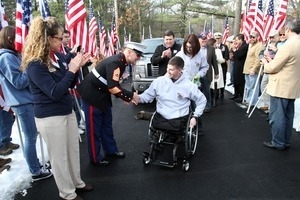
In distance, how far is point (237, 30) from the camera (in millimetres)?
13672

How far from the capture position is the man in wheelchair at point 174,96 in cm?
399

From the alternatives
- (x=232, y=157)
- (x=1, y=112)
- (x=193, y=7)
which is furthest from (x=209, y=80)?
(x=193, y=7)

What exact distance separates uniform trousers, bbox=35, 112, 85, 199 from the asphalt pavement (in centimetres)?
37

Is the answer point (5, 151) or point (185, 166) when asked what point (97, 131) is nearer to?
point (185, 166)

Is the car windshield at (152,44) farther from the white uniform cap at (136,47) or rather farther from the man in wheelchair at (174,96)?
the white uniform cap at (136,47)

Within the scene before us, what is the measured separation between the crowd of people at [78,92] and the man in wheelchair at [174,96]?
14 mm

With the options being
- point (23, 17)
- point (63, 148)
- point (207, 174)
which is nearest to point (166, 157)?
point (207, 174)

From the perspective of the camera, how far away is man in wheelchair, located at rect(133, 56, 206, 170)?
3.99m

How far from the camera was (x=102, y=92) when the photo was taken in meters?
3.90

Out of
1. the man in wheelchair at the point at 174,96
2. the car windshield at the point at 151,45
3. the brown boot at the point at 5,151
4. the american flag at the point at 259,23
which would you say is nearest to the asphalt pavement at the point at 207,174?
the man in wheelchair at the point at 174,96

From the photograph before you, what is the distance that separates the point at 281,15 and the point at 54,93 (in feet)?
18.9

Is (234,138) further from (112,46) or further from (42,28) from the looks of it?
(112,46)

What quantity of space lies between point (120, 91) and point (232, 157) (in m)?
1.98

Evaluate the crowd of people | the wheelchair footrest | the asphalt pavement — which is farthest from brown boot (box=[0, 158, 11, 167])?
the wheelchair footrest
